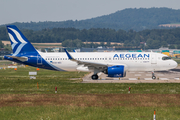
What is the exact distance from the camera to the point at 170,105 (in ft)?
73.7

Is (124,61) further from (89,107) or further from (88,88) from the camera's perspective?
(89,107)

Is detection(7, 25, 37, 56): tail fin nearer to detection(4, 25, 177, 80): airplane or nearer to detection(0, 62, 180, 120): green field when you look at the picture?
detection(4, 25, 177, 80): airplane

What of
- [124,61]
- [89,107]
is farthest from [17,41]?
[89,107]

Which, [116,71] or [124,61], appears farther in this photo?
[124,61]

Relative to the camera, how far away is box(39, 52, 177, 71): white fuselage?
4312 cm

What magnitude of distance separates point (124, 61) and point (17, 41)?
16.7 m

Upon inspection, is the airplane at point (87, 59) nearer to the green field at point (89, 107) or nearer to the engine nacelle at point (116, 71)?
the engine nacelle at point (116, 71)

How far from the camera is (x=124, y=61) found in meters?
43.1

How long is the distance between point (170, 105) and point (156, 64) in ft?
70.1

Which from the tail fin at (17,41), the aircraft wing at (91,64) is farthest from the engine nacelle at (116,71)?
the tail fin at (17,41)

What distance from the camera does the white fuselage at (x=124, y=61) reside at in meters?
43.1

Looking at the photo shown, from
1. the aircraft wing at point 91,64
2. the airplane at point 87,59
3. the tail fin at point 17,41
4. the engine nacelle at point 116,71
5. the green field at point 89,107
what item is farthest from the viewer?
the tail fin at point 17,41

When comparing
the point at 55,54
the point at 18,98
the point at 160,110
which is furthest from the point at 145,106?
the point at 55,54

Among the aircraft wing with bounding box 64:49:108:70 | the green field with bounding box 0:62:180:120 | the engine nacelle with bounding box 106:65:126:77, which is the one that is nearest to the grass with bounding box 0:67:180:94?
the green field with bounding box 0:62:180:120
